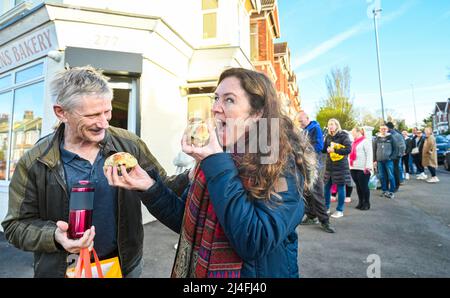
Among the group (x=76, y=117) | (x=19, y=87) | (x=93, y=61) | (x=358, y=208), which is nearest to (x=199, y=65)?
(x=93, y=61)

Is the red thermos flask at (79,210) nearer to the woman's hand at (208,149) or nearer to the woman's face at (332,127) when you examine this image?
the woman's hand at (208,149)

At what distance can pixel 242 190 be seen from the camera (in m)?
1.02

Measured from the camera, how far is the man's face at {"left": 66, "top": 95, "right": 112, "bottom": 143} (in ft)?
4.48

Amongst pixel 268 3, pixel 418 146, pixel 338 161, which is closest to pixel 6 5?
pixel 338 161

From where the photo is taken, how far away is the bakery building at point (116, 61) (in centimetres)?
493

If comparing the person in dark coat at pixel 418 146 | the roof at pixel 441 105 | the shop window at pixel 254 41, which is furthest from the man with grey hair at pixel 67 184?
the roof at pixel 441 105

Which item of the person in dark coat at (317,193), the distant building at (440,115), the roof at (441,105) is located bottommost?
the person in dark coat at (317,193)

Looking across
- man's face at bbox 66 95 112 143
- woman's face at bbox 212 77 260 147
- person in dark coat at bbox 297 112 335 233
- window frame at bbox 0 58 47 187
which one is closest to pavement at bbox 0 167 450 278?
person in dark coat at bbox 297 112 335 233

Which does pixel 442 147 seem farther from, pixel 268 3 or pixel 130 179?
pixel 130 179

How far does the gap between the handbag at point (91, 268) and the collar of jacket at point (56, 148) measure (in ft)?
1.77

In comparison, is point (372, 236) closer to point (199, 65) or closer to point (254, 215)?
point (254, 215)

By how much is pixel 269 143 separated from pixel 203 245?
542 mm

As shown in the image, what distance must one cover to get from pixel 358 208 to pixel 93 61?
6.72 meters

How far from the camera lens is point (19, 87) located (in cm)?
589
